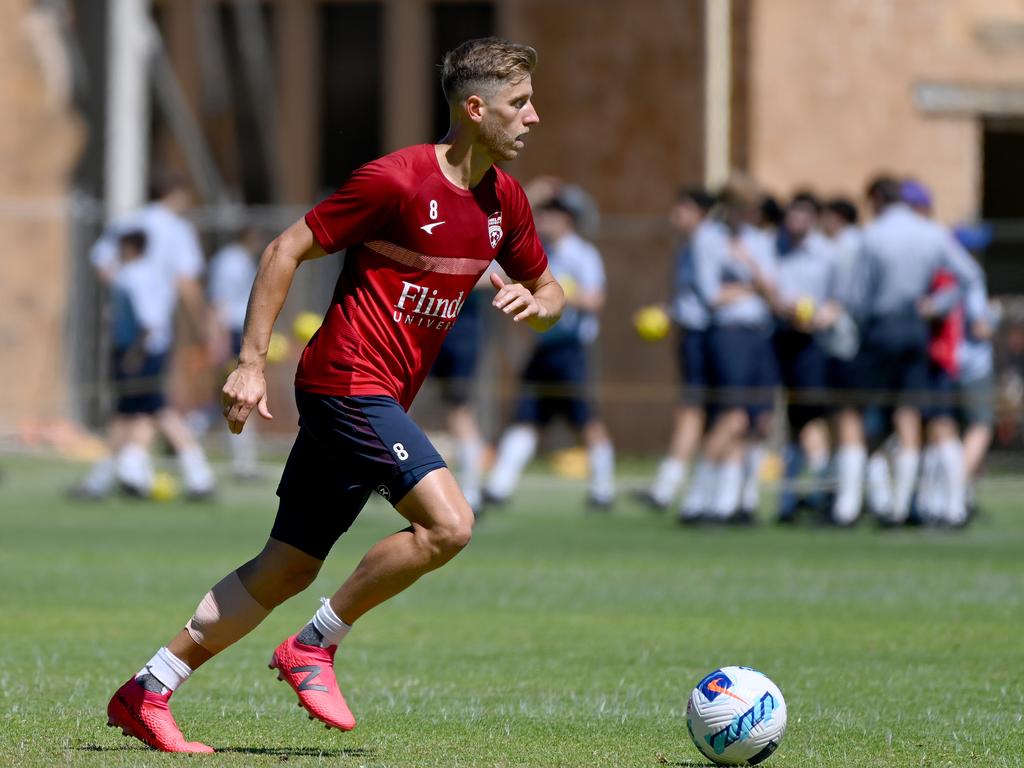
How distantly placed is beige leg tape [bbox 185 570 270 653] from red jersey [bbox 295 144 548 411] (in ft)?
2.21

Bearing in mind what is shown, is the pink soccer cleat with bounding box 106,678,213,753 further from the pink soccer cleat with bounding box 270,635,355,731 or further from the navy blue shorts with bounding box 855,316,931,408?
the navy blue shorts with bounding box 855,316,931,408

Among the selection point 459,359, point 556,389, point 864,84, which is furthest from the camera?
point 864,84

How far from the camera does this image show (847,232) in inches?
617

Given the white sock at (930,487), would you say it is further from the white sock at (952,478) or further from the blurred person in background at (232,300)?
the blurred person in background at (232,300)

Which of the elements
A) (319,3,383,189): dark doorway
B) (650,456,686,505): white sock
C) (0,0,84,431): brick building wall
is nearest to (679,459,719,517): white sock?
(650,456,686,505): white sock

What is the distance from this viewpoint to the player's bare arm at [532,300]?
A: 20.5 ft

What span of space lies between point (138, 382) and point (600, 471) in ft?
12.3

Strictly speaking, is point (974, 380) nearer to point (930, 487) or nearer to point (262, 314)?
point (930, 487)

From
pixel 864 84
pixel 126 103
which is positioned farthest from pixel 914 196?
pixel 126 103

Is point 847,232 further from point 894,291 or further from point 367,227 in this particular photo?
point 367,227

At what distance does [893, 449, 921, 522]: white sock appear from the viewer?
584 inches

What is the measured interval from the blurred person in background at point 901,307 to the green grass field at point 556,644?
2.56 ft

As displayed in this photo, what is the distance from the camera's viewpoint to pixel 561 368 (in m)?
16.0

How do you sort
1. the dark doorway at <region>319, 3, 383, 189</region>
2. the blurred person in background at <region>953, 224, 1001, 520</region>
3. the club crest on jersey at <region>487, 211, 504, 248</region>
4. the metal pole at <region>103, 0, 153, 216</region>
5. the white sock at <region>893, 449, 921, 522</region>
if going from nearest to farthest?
1. the club crest on jersey at <region>487, 211, 504, 248</region>
2. the white sock at <region>893, 449, 921, 522</region>
3. the blurred person in background at <region>953, 224, 1001, 520</region>
4. the metal pole at <region>103, 0, 153, 216</region>
5. the dark doorway at <region>319, 3, 383, 189</region>
